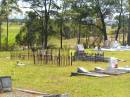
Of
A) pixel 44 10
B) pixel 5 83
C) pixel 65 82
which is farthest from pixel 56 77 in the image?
pixel 44 10

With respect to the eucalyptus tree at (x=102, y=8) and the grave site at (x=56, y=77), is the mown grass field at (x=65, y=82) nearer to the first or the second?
the grave site at (x=56, y=77)

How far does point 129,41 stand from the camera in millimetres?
49188

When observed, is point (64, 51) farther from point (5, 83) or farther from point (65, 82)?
point (5, 83)

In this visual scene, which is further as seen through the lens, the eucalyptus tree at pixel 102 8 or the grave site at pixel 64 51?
the eucalyptus tree at pixel 102 8

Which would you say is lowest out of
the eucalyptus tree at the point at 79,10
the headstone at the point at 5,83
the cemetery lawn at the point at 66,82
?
the cemetery lawn at the point at 66,82

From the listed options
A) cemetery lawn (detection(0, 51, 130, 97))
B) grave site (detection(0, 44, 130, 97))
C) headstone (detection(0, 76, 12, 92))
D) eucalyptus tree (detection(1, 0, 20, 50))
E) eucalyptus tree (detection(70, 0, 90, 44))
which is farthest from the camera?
eucalyptus tree (detection(70, 0, 90, 44))

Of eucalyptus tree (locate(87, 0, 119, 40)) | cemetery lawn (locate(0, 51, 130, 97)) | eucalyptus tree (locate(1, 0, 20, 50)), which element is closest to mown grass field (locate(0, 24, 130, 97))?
cemetery lawn (locate(0, 51, 130, 97))

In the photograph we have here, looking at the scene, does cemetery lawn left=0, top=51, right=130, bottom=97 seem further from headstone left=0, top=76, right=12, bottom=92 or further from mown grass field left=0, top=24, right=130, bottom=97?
headstone left=0, top=76, right=12, bottom=92

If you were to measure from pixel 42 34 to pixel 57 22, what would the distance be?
2032mm

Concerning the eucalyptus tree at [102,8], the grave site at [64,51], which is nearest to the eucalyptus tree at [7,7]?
the grave site at [64,51]

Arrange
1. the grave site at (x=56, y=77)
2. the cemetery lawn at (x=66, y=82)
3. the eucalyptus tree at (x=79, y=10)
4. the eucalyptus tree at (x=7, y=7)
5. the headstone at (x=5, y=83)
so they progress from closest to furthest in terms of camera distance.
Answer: the headstone at (x=5, y=83)
the grave site at (x=56, y=77)
the cemetery lawn at (x=66, y=82)
the eucalyptus tree at (x=7, y=7)
the eucalyptus tree at (x=79, y=10)

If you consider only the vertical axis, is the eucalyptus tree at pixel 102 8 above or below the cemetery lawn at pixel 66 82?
above

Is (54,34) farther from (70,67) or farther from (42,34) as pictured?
(70,67)

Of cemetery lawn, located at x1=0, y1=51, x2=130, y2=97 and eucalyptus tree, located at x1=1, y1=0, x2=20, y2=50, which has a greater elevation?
eucalyptus tree, located at x1=1, y1=0, x2=20, y2=50
